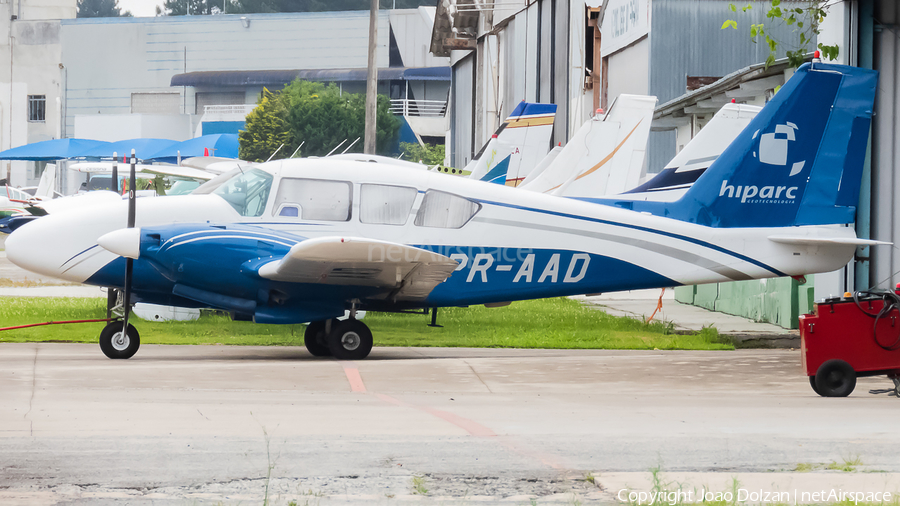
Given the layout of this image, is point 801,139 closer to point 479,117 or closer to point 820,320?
point 820,320

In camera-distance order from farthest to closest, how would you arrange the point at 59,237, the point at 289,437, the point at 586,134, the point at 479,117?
the point at 479,117 → the point at 586,134 → the point at 59,237 → the point at 289,437

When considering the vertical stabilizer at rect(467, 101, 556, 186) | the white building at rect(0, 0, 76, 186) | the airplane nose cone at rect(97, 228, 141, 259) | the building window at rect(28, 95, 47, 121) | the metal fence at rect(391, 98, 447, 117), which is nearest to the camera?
the airplane nose cone at rect(97, 228, 141, 259)

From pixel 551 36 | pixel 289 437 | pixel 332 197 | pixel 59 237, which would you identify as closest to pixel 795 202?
pixel 332 197

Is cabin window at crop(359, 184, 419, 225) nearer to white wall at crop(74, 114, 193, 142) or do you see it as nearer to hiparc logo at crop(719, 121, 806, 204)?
hiparc logo at crop(719, 121, 806, 204)

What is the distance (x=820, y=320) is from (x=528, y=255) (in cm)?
377

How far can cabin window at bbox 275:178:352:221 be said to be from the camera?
10.6 m

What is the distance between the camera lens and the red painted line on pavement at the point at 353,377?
27.5 feet

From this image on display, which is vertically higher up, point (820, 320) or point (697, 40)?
point (697, 40)

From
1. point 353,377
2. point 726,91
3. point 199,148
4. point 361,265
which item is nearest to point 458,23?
point 199,148

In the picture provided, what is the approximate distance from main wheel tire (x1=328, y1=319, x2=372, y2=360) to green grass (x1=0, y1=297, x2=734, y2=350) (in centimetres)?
169

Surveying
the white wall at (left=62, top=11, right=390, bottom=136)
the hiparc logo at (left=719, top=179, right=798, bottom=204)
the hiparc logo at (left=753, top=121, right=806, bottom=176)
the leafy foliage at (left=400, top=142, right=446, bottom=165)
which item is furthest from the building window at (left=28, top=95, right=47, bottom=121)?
the hiparc logo at (left=753, top=121, right=806, bottom=176)

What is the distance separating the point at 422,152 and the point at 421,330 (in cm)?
5980

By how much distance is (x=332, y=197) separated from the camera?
10.6 meters

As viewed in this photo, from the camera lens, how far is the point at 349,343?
10781 millimetres
